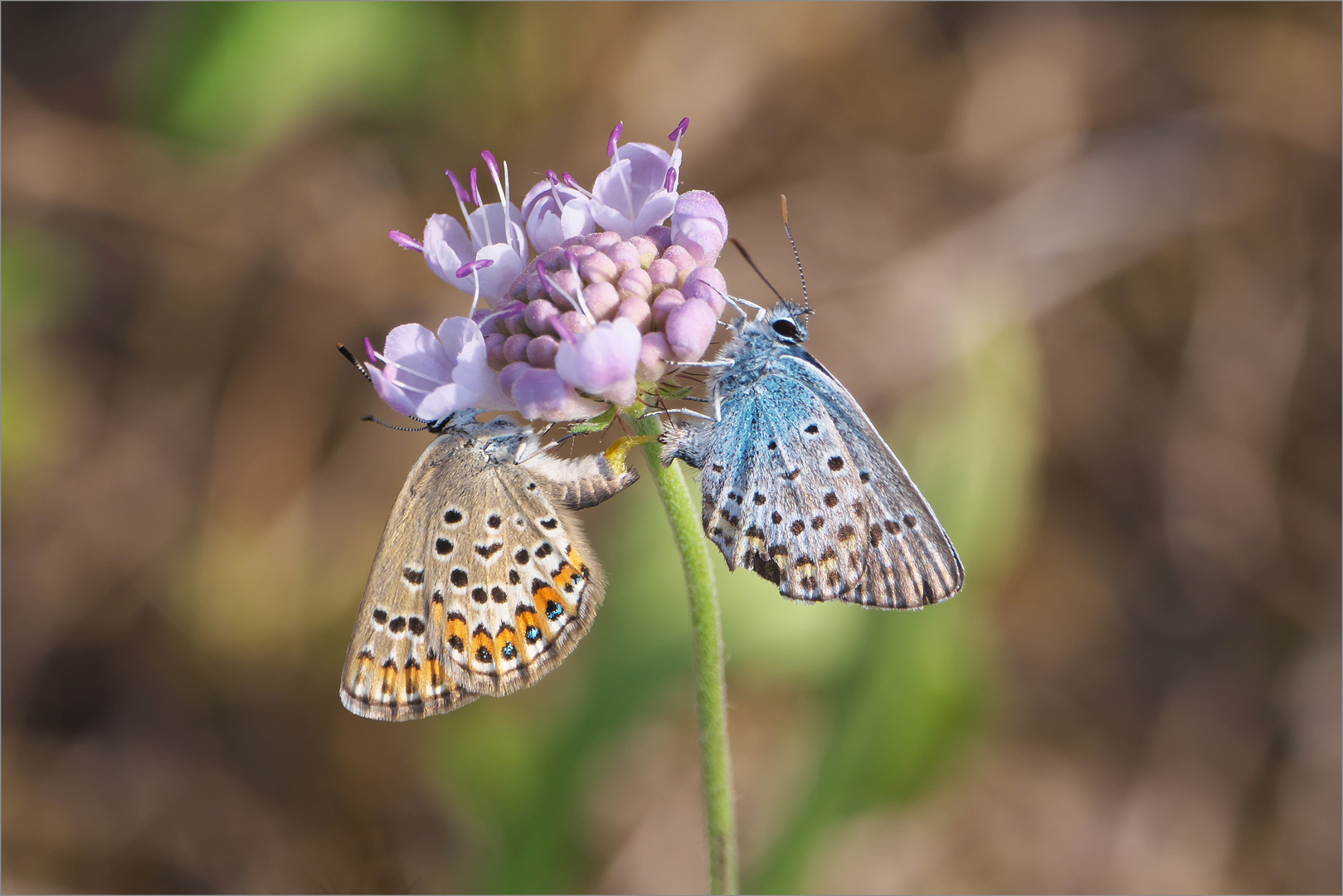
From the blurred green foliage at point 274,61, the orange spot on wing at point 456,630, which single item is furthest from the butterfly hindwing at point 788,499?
the blurred green foliage at point 274,61

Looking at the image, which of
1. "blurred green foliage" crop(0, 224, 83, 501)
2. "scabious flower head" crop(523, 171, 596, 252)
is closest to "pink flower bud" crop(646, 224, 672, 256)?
"scabious flower head" crop(523, 171, 596, 252)

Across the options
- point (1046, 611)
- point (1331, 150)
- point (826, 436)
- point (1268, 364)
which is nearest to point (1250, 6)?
point (1331, 150)

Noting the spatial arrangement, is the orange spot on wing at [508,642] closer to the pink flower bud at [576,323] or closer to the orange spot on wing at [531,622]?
the orange spot on wing at [531,622]

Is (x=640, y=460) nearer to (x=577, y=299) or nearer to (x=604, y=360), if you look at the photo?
(x=577, y=299)

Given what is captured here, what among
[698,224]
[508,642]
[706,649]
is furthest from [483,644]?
[698,224]

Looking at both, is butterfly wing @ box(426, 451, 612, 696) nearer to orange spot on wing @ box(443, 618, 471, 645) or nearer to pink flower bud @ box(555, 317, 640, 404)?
orange spot on wing @ box(443, 618, 471, 645)

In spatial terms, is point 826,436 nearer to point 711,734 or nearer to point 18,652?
point 711,734
